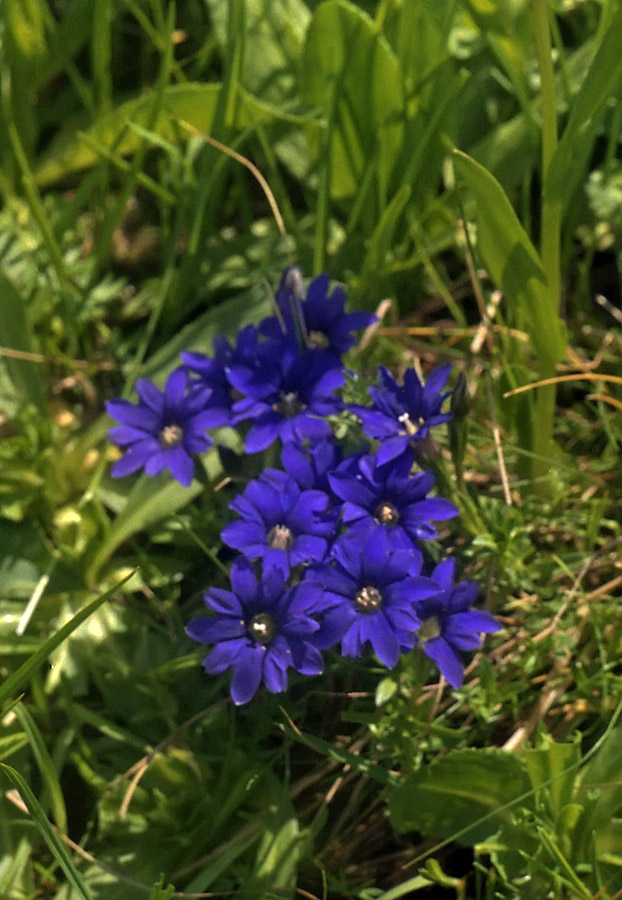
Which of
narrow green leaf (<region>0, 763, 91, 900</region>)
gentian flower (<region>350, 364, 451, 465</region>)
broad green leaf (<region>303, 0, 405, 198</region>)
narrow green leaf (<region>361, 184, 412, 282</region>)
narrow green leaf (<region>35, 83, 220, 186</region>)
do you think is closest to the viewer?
narrow green leaf (<region>0, 763, 91, 900</region>)

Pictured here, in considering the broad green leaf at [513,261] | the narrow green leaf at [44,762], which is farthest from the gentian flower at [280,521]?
the broad green leaf at [513,261]

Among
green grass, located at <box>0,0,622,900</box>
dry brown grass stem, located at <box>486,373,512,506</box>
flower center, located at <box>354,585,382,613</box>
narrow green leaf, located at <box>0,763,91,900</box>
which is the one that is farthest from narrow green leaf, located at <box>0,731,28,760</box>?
dry brown grass stem, located at <box>486,373,512,506</box>

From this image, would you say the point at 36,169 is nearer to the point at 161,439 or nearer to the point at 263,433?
the point at 161,439

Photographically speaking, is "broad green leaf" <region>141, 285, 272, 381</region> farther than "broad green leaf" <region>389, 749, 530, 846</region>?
Yes

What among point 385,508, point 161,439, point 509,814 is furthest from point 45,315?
point 509,814

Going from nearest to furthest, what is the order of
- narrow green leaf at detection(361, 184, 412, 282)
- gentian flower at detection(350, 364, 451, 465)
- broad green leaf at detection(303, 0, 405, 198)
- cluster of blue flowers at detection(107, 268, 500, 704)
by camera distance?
cluster of blue flowers at detection(107, 268, 500, 704)
gentian flower at detection(350, 364, 451, 465)
narrow green leaf at detection(361, 184, 412, 282)
broad green leaf at detection(303, 0, 405, 198)

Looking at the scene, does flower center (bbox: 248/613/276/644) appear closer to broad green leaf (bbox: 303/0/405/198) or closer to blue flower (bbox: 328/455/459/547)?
blue flower (bbox: 328/455/459/547)
